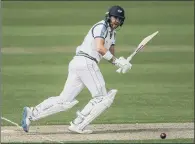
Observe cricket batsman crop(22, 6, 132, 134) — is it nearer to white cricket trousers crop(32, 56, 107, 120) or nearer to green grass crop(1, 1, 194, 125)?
white cricket trousers crop(32, 56, 107, 120)

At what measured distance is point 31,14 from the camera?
1002 inches

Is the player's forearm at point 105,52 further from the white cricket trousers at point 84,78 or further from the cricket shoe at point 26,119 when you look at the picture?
the cricket shoe at point 26,119

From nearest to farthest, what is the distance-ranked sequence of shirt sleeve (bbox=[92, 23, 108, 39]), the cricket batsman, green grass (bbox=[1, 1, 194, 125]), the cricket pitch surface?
1. the cricket pitch surface
2. shirt sleeve (bbox=[92, 23, 108, 39])
3. the cricket batsman
4. green grass (bbox=[1, 1, 194, 125])

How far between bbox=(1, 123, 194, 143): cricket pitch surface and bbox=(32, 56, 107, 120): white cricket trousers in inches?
12.2

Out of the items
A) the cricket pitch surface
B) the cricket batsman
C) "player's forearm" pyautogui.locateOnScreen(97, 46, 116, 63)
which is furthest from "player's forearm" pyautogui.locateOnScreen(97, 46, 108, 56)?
the cricket pitch surface

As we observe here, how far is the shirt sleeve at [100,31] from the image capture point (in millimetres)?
10883

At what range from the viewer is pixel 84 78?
11.0 metres

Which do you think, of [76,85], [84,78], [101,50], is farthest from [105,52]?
[76,85]

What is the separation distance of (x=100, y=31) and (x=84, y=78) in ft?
2.16

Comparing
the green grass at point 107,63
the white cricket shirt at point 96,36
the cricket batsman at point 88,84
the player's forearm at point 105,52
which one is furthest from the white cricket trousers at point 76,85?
the green grass at point 107,63

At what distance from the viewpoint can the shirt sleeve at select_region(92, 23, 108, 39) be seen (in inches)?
428

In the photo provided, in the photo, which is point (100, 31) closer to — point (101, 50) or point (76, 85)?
point (101, 50)

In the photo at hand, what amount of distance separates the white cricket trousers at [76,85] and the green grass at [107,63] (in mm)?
990

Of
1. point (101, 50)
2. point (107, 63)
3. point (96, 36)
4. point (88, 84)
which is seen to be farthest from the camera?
point (107, 63)
